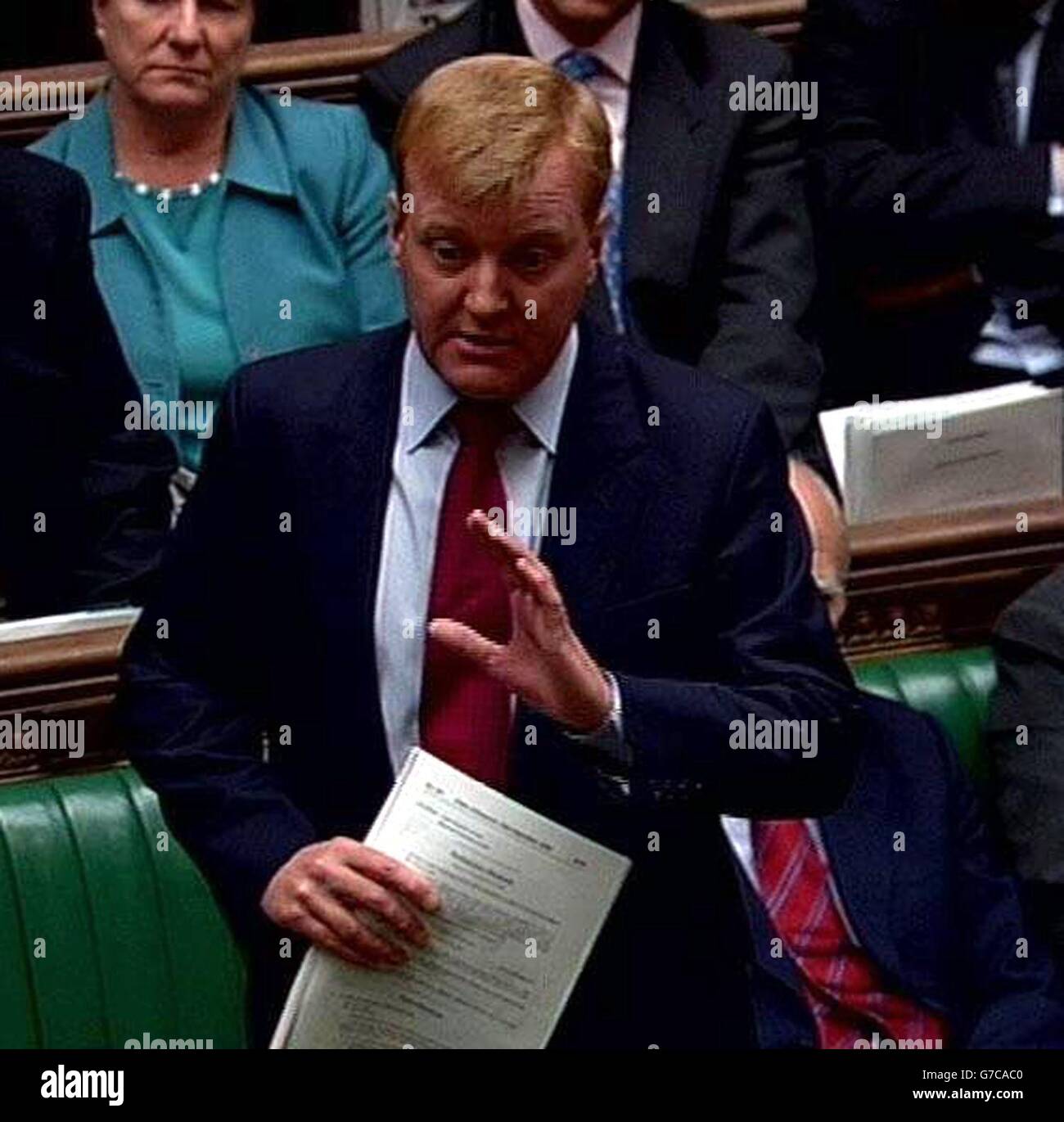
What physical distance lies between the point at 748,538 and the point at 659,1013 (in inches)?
12.2

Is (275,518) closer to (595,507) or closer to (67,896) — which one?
(595,507)

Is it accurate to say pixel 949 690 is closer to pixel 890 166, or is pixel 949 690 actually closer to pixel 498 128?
pixel 890 166

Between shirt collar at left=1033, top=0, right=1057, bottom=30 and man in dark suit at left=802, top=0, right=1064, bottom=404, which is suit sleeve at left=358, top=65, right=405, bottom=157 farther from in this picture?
shirt collar at left=1033, top=0, right=1057, bottom=30

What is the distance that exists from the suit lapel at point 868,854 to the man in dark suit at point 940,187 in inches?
32.8

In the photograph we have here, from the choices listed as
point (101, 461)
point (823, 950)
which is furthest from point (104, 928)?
point (823, 950)

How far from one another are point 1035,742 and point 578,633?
0.99 metres

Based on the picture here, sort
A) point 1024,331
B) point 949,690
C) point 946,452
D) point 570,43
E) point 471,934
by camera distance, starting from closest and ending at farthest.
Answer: point 471,934
point 949,690
point 946,452
point 570,43
point 1024,331

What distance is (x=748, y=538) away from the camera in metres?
1.91

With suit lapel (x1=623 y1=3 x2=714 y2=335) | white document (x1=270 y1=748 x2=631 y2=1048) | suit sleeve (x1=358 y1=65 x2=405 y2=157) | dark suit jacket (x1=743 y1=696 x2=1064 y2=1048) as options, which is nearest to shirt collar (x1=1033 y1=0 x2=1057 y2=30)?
suit lapel (x1=623 y1=3 x2=714 y2=335)

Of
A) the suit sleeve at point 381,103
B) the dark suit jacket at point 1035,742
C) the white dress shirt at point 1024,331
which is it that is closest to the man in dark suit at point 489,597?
the dark suit jacket at point 1035,742

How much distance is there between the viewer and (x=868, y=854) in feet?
8.75

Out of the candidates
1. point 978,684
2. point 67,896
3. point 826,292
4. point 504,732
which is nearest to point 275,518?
point 504,732

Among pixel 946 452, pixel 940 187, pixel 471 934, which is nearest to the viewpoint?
pixel 471 934

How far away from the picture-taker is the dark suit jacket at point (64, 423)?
2641 mm
